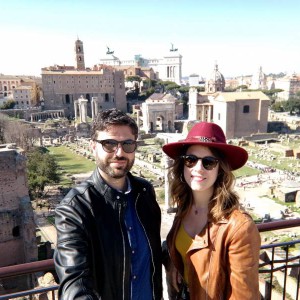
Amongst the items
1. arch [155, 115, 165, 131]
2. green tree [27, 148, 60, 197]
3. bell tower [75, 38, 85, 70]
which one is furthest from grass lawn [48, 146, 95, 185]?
bell tower [75, 38, 85, 70]

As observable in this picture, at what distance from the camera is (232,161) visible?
7.83ft

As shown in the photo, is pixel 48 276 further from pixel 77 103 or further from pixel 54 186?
pixel 77 103

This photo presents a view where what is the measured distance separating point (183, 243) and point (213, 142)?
0.71 m

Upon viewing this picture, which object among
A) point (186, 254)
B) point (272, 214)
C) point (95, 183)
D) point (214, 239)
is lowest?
point (272, 214)

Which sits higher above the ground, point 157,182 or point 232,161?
point 232,161

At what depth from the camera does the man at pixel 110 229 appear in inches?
70.2

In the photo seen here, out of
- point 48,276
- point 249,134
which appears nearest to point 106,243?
point 48,276

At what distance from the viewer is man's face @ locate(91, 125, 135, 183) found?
2.12 metres

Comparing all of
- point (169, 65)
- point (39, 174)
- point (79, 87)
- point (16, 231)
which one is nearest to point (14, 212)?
point (16, 231)

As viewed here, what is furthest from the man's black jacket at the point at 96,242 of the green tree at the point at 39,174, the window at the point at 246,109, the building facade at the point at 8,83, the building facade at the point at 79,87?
the building facade at the point at 8,83

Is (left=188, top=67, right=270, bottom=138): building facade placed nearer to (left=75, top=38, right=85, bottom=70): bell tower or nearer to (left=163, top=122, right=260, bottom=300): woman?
(left=75, top=38, right=85, bottom=70): bell tower

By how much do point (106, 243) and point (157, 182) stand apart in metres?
20.6

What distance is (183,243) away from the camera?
2262 millimetres

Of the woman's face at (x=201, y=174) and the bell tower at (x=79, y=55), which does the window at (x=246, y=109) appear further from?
the woman's face at (x=201, y=174)
